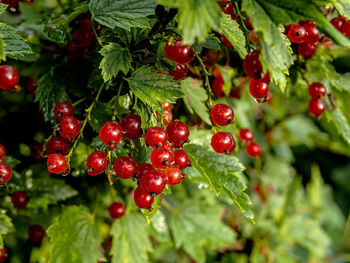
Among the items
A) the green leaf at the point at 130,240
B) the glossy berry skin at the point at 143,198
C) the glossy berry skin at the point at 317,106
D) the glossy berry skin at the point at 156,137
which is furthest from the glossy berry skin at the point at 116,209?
the glossy berry skin at the point at 317,106

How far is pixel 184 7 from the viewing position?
53 cm

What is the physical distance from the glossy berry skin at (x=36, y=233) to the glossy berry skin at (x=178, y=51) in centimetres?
81

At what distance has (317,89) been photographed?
3.51 ft

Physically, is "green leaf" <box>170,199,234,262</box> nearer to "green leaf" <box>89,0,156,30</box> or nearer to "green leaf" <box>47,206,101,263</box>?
"green leaf" <box>47,206,101,263</box>

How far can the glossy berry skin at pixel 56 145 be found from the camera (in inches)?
30.1

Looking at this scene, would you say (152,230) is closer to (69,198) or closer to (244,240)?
(69,198)

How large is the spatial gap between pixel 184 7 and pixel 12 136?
2.94ft

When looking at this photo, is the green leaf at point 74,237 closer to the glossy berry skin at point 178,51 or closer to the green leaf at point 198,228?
the green leaf at point 198,228

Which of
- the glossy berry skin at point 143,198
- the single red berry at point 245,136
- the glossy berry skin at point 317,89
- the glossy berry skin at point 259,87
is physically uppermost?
the glossy berry skin at point 259,87

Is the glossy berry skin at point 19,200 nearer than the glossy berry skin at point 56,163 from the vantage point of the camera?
No

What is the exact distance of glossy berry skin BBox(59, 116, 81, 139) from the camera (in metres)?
0.73

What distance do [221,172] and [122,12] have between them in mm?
504

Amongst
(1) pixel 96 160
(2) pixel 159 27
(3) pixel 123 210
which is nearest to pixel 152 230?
(3) pixel 123 210

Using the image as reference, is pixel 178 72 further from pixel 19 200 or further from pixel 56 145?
pixel 19 200
